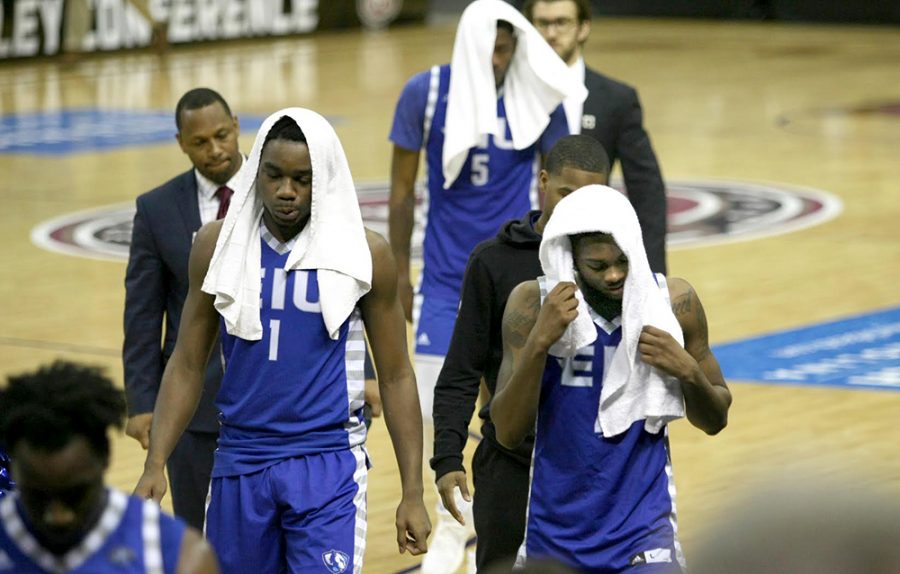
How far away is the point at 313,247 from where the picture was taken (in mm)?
4285

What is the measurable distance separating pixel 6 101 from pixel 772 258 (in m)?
12.9

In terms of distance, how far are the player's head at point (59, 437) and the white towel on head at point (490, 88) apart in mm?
3670

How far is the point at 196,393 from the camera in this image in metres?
4.44

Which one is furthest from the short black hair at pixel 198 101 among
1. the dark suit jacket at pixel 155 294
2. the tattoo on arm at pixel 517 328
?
the tattoo on arm at pixel 517 328

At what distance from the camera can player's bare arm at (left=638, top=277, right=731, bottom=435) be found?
12.6ft

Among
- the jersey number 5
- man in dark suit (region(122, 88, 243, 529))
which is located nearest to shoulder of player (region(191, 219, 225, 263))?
man in dark suit (region(122, 88, 243, 529))

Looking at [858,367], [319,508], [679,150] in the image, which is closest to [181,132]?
[319,508]

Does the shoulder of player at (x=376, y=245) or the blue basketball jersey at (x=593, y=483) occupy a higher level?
the shoulder of player at (x=376, y=245)

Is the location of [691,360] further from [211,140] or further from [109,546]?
[211,140]

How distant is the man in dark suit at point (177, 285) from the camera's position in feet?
16.8

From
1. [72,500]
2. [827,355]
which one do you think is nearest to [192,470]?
[72,500]

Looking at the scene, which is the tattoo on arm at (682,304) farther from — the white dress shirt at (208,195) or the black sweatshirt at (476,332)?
the white dress shirt at (208,195)

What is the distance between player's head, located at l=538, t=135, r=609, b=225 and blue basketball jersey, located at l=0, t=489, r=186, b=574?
2.03 metres

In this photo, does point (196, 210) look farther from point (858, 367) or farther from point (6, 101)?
point (6, 101)
